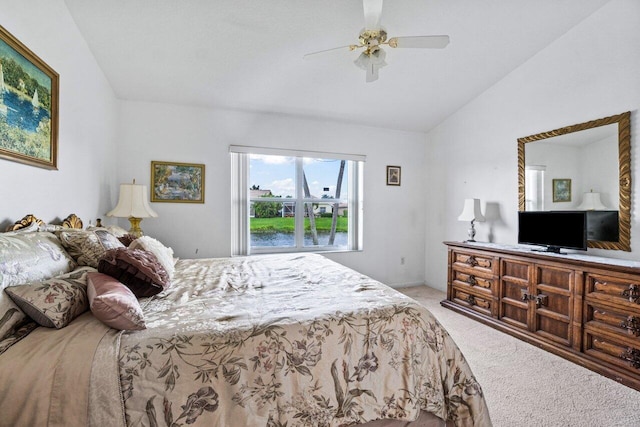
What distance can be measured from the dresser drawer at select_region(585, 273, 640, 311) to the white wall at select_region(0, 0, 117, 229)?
3.98 m

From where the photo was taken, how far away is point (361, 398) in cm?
124

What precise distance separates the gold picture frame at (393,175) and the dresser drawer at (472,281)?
159 centimetres

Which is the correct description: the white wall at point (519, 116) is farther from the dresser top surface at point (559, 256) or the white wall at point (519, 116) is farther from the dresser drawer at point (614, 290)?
the dresser drawer at point (614, 290)

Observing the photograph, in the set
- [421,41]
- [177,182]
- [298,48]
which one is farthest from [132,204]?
[421,41]

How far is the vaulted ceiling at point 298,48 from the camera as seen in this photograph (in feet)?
7.64

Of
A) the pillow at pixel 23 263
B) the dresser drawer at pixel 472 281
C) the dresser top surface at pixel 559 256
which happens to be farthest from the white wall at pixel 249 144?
the pillow at pixel 23 263

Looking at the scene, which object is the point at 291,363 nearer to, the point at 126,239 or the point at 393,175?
the point at 126,239

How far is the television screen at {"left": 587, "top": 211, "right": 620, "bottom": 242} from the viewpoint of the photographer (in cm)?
255

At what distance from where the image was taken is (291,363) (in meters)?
1.16

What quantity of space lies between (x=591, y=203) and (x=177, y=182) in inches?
174

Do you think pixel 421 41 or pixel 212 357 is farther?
pixel 421 41

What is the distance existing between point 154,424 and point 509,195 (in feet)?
12.8

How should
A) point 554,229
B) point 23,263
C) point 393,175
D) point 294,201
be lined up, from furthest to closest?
point 393,175, point 294,201, point 554,229, point 23,263

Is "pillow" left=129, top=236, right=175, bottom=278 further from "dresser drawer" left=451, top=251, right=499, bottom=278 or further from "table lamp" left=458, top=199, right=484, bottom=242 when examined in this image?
"table lamp" left=458, top=199, right=484, bottom=242
